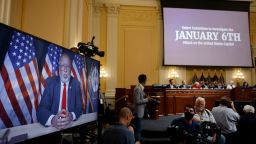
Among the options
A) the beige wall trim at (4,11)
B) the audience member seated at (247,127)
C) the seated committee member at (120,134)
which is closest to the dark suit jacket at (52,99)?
the seated committee member at (120,134)

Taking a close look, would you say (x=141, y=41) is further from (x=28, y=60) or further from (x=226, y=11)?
(x=28, y=60)

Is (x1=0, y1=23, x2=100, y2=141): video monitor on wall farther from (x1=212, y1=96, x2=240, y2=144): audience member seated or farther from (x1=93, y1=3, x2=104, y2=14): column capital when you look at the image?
(x1=93, y1=3, x2=104, y2=14): column capital

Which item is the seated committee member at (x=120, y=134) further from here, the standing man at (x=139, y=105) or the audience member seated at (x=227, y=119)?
the audience member seated at (x=227, y=119)

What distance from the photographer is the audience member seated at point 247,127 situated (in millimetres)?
4102

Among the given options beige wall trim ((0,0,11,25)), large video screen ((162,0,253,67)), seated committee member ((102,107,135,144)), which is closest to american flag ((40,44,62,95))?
seated committee member ((102,107,135,144))

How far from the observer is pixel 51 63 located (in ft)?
6.93

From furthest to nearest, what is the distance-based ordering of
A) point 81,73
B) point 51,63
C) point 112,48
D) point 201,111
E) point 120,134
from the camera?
point 112,48 → point 201,111 → point 81,73 → point 120,134 → point 51,63

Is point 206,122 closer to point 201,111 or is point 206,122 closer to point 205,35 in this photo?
point 201,111

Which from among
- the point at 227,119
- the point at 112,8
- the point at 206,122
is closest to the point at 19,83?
the point at 206,122

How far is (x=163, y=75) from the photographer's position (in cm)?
1077

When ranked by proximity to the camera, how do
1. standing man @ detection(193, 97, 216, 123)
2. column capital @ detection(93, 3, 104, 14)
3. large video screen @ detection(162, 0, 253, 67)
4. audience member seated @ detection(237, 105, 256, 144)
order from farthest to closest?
column capital @ detection(93, 3, 104, 14)
large video screen @ detection(162, 0, 253, 67)
audience member seated @ detection(237, 105, 256, 144)
standing man @ detection(193, 97, 216, 123)

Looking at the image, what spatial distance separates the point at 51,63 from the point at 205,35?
32.2 feet

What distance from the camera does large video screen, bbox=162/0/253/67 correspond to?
1059 cm

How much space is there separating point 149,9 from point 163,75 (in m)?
3.14
